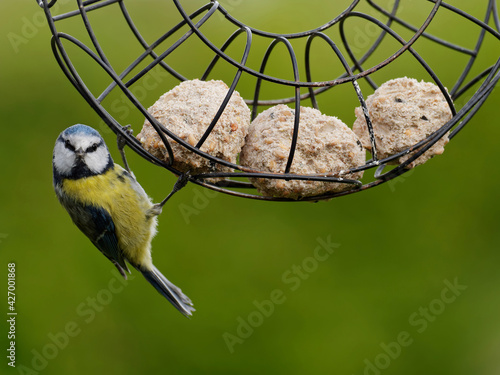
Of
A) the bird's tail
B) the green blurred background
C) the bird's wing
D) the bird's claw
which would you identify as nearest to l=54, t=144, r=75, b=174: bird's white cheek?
the bird's wing

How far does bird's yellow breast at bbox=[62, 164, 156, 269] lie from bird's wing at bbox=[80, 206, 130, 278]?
0.02 m

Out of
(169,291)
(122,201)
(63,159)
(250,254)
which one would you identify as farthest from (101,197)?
(250,254)

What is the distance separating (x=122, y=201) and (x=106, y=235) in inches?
5.5

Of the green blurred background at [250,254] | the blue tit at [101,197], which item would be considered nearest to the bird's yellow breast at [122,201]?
the blue tit at [101,197]

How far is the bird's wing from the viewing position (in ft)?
6.43

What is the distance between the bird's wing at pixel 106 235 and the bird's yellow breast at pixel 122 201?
0.02 meters

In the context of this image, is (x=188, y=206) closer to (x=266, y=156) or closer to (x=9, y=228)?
(x=9, y=228)

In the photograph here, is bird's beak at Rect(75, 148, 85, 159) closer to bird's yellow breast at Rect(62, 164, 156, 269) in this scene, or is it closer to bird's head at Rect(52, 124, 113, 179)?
bird's head at Rect(52, 124, 113, 179)

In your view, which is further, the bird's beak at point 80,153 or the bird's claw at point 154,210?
the bird's claw at point 154,210

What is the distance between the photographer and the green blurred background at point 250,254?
264 cm

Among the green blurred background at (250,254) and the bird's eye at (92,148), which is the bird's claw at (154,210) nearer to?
the bird's eye at (92,148)

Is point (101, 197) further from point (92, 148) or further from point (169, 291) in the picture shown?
point (169, 291)

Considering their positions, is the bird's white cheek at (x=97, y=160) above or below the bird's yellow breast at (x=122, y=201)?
above

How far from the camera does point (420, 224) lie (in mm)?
2705
